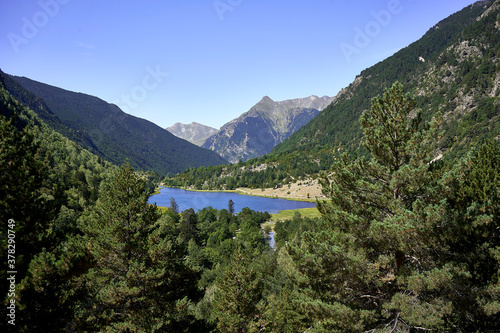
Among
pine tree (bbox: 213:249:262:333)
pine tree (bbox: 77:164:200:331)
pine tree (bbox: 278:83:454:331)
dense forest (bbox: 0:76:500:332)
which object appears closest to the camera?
dense forest (bbox: 0:76:500:332)

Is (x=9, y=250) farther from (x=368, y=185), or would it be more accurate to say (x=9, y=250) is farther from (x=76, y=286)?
(x=368, y=185)

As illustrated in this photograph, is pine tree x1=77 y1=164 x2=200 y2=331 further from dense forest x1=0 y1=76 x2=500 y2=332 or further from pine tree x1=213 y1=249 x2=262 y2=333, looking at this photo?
pine tree x1=213 y1=249 x2=262 y2=333

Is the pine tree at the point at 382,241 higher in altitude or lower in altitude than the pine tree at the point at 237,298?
higher

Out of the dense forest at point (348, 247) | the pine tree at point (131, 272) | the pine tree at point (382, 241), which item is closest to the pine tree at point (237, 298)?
the pine tree at point (131, 272)

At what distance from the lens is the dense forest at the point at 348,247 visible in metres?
8.29

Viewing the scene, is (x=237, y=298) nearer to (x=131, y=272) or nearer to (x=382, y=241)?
(x=131, y=272)

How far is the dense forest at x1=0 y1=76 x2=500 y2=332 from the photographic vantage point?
8289mm

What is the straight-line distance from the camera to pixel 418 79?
196000 millimetres

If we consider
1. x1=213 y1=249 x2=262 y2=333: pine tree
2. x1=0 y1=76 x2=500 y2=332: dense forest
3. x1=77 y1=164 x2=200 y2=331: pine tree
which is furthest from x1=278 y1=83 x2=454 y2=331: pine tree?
x1=213 y1=249 x2=262 y2=333: pine tree

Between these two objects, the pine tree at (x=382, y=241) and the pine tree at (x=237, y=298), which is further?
the pine tree at (x=237, y=298)

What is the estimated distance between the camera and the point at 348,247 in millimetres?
10406

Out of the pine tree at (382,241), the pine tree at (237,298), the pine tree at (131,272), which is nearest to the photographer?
the pine tree at (382,241)

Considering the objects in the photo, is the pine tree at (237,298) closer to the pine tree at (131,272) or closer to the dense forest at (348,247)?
the pine tree at (131,272)

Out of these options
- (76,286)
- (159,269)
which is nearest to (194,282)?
(159,269)
